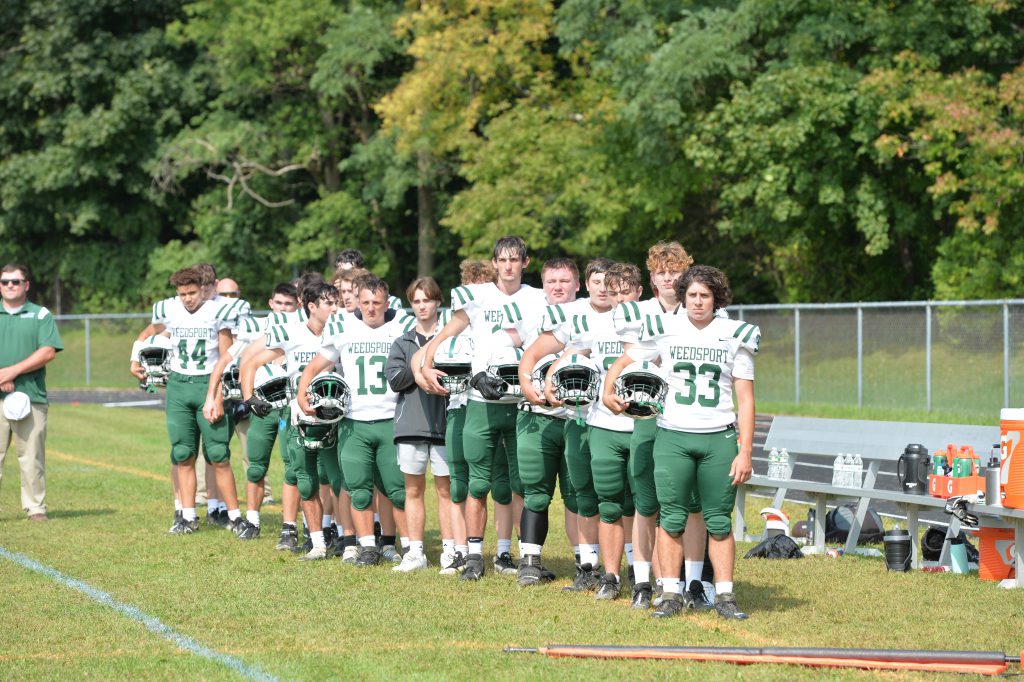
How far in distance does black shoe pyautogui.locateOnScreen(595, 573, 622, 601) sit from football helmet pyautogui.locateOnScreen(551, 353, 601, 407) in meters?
1.10

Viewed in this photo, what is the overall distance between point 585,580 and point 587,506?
47 centimetres

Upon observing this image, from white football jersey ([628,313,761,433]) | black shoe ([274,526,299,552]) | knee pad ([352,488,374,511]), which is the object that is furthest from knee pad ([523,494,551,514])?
black shoe ([274,526,299,552])

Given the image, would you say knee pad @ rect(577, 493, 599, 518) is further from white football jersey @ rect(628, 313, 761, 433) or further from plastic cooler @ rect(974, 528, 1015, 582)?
plastic cooler @ rect(974, 528, 1015, 582)

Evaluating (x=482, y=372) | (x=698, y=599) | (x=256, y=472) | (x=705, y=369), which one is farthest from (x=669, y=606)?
(x=256, y=472)

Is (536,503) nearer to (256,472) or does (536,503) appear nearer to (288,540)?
(288,540)

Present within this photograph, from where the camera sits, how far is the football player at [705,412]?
8000 mm

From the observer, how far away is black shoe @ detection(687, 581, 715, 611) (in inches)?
329

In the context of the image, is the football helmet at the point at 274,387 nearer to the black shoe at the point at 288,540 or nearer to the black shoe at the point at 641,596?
the black shoe at the point at 288,540

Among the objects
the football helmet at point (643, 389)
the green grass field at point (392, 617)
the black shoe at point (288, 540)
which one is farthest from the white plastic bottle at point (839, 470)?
the black shoe at point (288, 540)

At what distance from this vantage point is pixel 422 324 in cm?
1012

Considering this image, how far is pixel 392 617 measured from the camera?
27.1 feet

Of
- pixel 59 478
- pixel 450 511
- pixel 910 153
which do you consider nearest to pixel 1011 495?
pixel 450 511

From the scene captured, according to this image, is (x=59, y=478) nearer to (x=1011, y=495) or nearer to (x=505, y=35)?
(x=1011, y=495)

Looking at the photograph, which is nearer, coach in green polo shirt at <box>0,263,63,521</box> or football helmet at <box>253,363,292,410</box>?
football helmet at <box>253,363,292,410</box>
